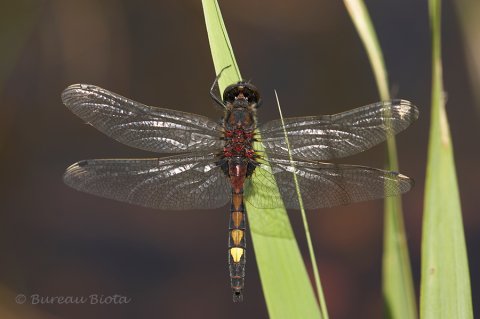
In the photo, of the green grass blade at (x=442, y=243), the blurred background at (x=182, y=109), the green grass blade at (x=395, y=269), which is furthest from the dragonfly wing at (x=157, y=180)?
the blurred background at (x=182, y=109)

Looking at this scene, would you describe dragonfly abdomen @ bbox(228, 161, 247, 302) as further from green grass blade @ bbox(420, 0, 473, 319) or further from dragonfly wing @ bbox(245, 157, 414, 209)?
green grass blade @ bbox(420, 0, 473, 319)

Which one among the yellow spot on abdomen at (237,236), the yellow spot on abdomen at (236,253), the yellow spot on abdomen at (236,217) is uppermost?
the yellow spot on abdomen at (236,217)

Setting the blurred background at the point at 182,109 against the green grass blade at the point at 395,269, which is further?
the blurred background at the point at 182,109

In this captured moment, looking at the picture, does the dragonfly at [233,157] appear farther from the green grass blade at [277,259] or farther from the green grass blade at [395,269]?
the green grass blade at [277,259]

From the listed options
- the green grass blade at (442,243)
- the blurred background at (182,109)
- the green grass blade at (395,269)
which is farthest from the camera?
the blurred background at (182,109)

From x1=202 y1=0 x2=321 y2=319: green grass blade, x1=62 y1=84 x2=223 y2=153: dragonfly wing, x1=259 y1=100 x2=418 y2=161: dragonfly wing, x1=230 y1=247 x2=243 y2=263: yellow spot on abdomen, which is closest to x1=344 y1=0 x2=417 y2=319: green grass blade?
x1=259 y1=100 x2=418 y2=161: dragonfly wing

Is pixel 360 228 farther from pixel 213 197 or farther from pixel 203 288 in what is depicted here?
pixel 213 197
